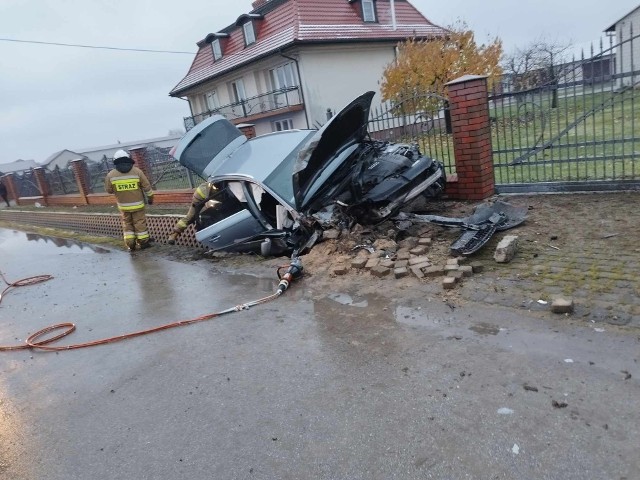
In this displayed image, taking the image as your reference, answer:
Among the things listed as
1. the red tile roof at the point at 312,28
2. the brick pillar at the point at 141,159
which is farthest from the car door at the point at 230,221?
the red tile roof at the point at 312,28

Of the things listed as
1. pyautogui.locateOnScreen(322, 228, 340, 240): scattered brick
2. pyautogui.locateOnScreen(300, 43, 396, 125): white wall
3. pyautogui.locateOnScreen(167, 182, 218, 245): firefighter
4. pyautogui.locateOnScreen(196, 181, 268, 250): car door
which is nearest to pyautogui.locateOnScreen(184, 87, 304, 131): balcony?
pyautogui.locateOnScreen(300, 43, 396, 125): white wall

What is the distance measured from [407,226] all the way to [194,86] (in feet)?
87.5

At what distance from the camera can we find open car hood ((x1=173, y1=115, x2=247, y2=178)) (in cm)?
720

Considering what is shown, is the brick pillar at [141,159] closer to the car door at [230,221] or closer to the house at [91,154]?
the car door at [230,221]

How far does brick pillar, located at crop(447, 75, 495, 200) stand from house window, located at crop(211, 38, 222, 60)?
2453cm

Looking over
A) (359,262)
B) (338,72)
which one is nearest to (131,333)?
(359,262)

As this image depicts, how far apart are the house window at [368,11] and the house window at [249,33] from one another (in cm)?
600

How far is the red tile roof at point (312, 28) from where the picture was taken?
22.2 metres

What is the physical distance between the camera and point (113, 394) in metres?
3.57

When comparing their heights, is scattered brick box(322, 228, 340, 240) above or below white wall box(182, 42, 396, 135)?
below

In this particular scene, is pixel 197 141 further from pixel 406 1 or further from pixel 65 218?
pixel 406 1

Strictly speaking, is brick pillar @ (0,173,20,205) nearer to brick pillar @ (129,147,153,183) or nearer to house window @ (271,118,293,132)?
house window @ (271,118,293,132)

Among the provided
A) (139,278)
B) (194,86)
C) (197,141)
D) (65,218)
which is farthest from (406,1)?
(139,278)

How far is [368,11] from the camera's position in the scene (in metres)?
24.8
